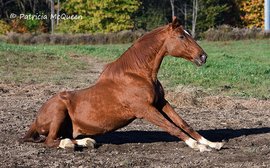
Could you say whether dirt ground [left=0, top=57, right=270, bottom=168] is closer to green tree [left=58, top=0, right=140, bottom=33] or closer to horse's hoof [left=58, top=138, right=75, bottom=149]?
horse's hoof [left=58, top=138, right=75, bottom=149]

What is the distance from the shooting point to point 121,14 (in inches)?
2454

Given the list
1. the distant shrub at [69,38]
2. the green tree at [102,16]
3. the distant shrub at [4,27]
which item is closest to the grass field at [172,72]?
the distant shrub at [69,38]

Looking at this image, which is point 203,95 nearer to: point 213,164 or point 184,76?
point 184,76

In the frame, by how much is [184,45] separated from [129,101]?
38.6 inches

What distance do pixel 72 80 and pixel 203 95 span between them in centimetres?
526

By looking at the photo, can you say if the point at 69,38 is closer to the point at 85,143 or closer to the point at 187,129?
the point at 85,143

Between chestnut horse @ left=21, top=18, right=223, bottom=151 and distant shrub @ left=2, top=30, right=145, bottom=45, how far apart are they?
35625 mm

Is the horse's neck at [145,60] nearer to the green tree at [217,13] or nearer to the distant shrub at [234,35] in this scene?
the distant shrub at [234,35]

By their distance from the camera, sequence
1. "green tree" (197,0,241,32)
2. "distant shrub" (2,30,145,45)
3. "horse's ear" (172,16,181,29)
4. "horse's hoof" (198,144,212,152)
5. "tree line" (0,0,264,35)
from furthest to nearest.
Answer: "green tree" (197,0,241,32)
"tree line" (0,0,264,35)
"distant shrub" (2,30,145,45)
"horse's ear" (172,16,181,29)
"horse's hoof" (198,144,212,152)

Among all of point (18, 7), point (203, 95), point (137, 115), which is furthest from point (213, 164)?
point (18, 7)

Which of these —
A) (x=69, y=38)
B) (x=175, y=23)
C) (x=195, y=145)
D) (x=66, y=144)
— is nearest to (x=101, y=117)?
(x=66, y=144)

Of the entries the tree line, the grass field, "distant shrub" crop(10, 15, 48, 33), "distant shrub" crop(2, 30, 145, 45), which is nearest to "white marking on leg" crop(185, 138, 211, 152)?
the grass field

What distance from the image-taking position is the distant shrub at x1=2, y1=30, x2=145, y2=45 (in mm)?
44219

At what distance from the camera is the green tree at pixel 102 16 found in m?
61.9
